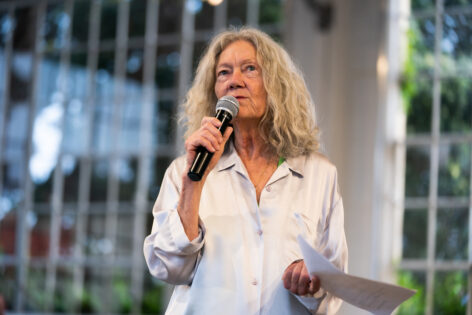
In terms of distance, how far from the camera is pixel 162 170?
19.4ft

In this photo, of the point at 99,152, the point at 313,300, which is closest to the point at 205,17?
the point at 99,152

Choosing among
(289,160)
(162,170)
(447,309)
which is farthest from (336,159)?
(289,160)

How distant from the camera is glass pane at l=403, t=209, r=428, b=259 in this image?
16.0 feet

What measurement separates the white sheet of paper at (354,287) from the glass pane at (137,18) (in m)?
4.64

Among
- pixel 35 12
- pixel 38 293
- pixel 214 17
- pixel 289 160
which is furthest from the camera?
pixel 35 12

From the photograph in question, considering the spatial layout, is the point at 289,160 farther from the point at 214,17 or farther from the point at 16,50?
the point at 16,50

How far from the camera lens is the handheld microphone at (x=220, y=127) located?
6.43 ft

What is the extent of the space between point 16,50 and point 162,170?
6.54ft

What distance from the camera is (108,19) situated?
637cm

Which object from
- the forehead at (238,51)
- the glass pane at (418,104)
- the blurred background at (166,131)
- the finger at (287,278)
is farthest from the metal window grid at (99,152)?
the finger at (287,278)

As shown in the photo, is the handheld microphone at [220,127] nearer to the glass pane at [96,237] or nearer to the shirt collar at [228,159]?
the shirt collar at [228,159]

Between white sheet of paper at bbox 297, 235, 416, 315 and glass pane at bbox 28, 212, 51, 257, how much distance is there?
476cm

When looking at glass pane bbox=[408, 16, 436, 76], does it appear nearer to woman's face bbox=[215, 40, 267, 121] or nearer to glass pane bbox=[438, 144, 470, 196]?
glass pane bbox=[438, 144, 470, 196]

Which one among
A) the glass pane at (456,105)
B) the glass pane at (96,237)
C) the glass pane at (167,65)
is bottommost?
the glass pane at (96,237)
